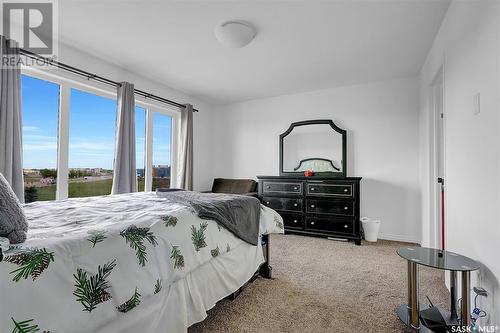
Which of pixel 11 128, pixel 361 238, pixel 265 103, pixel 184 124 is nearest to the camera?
pixel 11 128

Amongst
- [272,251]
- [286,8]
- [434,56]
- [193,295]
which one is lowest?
[272,251]

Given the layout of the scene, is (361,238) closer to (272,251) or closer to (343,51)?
(272,251)

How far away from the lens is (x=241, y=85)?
4.28 m

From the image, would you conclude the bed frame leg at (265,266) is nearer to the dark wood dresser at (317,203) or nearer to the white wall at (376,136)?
the dark wood dresser at (317,203)

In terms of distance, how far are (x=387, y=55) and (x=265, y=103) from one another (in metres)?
2.33

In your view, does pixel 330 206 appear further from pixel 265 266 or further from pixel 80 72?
pixel 80 72

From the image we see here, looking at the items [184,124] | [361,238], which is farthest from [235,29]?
[361,238]

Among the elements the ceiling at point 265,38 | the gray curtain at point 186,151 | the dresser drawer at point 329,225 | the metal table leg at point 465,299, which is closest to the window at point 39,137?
the ceiling at point 265,38

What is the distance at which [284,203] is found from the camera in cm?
428

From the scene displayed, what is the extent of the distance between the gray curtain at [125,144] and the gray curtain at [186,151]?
3.60 ft

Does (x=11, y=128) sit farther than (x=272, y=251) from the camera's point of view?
No

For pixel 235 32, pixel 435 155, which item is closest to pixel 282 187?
pixel 435 155

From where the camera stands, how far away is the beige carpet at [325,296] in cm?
171

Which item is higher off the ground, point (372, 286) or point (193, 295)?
point (193, 295)
